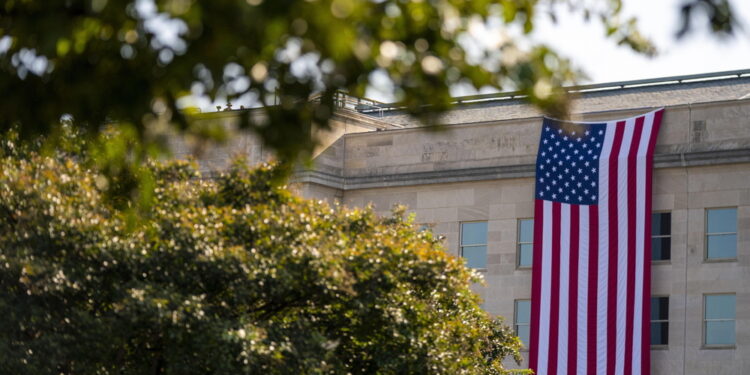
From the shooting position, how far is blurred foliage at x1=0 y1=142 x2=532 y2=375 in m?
21.9

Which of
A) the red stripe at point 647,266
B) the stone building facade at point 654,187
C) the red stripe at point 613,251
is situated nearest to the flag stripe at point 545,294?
the red stripe at point 613,251

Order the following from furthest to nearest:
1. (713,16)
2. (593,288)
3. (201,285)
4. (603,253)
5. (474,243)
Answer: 1. (474,243)
2. (603,253)
3. (593,288)
4. (201,285)
5. (713,16)

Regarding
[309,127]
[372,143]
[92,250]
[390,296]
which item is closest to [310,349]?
[390,296]

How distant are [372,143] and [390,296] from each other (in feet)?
82.1

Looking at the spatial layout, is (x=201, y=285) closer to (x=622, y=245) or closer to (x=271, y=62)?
(x=271, y=62)

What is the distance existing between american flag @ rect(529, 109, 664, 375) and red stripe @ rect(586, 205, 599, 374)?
0.03m

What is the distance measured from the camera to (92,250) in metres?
22.3

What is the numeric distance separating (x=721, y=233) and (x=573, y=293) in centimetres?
457

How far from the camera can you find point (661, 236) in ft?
140

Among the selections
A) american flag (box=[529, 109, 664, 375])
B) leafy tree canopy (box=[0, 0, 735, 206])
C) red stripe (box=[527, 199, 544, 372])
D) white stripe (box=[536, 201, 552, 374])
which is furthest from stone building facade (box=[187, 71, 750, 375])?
leafy tree canopy (box=[0, 0, 735, 206])

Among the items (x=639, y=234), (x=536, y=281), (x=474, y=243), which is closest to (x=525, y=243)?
(x=474, y=243)

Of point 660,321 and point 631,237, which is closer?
point 631,237

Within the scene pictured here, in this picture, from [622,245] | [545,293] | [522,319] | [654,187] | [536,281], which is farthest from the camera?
[522,319]

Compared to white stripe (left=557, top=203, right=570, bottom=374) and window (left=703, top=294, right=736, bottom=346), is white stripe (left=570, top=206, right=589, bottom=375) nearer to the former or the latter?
white stripe (left=557, top=203, right=570, bottom=374)
